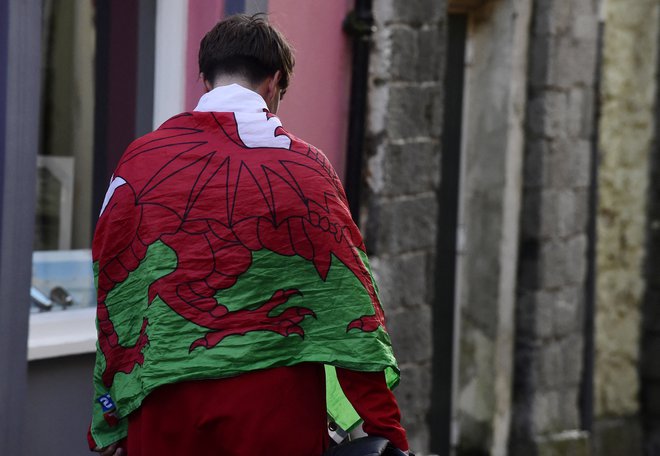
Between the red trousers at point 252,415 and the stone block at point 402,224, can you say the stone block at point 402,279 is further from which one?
the red trousers at point 252,415

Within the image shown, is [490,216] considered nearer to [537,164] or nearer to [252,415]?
[537,164]

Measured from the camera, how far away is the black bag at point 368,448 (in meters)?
2.59

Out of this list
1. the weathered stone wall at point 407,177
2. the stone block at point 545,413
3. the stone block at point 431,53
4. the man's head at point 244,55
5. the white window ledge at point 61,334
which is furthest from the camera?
the stone block at point 545,413

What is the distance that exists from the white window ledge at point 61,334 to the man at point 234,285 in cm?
157

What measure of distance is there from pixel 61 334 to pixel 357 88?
6.13ft

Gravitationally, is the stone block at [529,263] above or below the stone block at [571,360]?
above

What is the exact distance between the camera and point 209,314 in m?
2.69

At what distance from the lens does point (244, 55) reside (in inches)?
112

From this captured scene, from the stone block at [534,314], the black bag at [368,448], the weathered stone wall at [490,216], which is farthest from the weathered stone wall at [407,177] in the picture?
the black bag at [368,448]

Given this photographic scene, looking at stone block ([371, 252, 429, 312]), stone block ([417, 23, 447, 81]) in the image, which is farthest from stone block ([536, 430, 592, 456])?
stone block ([417, 23, 447, 81])

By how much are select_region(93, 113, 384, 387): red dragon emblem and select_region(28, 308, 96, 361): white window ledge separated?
1628 millimetres

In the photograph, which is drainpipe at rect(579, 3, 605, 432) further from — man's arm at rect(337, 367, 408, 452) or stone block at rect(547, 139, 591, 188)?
man's arm at rect(337, 367, 408, 452)

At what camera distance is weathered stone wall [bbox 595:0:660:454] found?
7.98m

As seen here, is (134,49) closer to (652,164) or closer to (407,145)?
(407,145)
